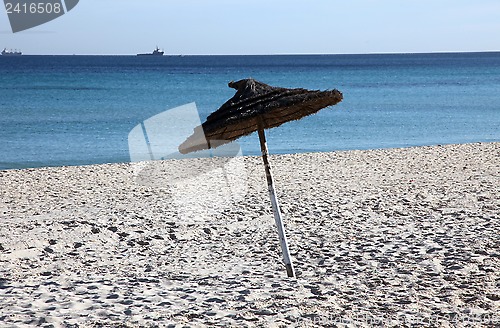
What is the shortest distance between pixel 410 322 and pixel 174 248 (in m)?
3.61

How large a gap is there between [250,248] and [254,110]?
2682mm

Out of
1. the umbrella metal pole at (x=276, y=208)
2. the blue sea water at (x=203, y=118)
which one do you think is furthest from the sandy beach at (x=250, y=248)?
the blue sea water at (x=203, y=118)

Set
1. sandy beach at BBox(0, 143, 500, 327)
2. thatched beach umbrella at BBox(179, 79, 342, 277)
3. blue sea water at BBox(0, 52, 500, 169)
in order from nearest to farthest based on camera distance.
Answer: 1. sandy beach at BBox(0, 143, 500, 327)
2. thatched beach umbrella at BBox(179, 79, 342, 277)
3. blue sea water at BBox(0, 52, 500, 169)

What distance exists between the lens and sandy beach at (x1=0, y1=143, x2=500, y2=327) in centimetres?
584

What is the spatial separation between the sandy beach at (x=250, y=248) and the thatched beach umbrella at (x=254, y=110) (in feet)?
3.98

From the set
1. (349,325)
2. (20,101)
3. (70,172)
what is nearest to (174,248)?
(349,325)

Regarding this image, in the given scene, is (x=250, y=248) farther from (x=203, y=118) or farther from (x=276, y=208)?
(x=203, y=118)

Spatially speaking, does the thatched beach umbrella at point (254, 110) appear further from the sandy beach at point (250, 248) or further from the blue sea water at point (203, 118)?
the blue sea water at point (203, 118)

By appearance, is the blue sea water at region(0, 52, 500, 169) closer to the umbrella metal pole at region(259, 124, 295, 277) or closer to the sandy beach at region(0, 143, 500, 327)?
the sandy beach at region(0, 143, 500, 327)

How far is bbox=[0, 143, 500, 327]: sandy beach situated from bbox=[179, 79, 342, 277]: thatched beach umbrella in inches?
47.8

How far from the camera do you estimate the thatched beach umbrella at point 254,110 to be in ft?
20.3

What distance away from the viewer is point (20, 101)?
1582 inches

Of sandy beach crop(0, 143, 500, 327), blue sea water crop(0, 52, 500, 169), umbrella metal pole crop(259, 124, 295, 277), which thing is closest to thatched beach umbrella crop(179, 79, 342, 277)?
umbrella metal pole crop(259, 124, 295, 277)

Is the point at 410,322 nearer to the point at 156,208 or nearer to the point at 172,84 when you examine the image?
the point at 156,208
